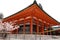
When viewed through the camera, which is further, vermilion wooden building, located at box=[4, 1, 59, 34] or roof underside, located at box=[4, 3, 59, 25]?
vermilion wooden building, located at box=[4, 1, 59, 34]

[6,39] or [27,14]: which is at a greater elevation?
[27,14]

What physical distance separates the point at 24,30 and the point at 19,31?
3.59ft

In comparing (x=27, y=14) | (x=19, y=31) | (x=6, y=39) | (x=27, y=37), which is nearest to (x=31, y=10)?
(x=27, y=14)

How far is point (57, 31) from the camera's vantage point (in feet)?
71.1

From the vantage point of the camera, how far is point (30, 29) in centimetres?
1541

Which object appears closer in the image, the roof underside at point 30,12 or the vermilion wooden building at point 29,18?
the roof underside at point 30,12

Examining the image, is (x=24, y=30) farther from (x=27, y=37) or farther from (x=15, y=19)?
(x=27, y=37)

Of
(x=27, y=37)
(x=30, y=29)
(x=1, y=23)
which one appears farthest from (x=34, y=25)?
(x=27, y=37)

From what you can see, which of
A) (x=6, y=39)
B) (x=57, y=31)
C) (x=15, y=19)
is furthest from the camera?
(x=57, y=31)

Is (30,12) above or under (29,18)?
above

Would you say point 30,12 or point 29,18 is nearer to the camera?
point 30,12

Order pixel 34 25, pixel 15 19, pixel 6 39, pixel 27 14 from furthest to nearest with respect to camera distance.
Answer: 1. pixel 34 25
2. pixel 15 19
3. pixel 27 14
4. pixel 6 39

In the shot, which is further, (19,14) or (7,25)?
(7,25)

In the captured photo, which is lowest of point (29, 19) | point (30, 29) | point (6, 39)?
point (6, 39)
